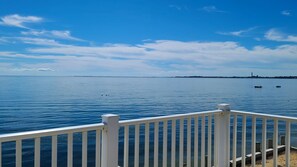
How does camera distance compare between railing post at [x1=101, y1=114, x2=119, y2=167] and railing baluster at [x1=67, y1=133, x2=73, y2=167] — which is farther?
railing post at [x1=101, y1=114, x2=119, y2=167]

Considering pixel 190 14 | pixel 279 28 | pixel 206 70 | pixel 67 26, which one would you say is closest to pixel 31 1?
pixel 190 14

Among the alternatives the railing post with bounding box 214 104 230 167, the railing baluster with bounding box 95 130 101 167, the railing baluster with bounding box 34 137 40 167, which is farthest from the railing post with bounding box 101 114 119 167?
the railing post with bounding box 214 104 230 167

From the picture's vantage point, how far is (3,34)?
39344 millimetres

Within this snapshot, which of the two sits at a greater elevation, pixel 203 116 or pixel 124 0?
pixel 124 0

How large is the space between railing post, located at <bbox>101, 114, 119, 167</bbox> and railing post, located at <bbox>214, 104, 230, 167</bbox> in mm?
1542

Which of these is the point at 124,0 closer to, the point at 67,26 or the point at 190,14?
the point at 190,14

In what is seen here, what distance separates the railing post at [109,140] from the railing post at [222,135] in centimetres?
154

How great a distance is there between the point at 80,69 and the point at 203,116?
5449cm

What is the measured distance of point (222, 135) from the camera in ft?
12.3

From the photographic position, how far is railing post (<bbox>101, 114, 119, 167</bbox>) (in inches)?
108

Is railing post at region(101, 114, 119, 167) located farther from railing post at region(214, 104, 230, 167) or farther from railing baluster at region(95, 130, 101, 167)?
railing post at region(214, 104, 230, 167)

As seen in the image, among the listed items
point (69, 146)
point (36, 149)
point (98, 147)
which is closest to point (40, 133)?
point (36, 149)

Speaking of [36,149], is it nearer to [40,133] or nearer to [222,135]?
[40,133]

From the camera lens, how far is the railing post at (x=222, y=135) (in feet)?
12.3
